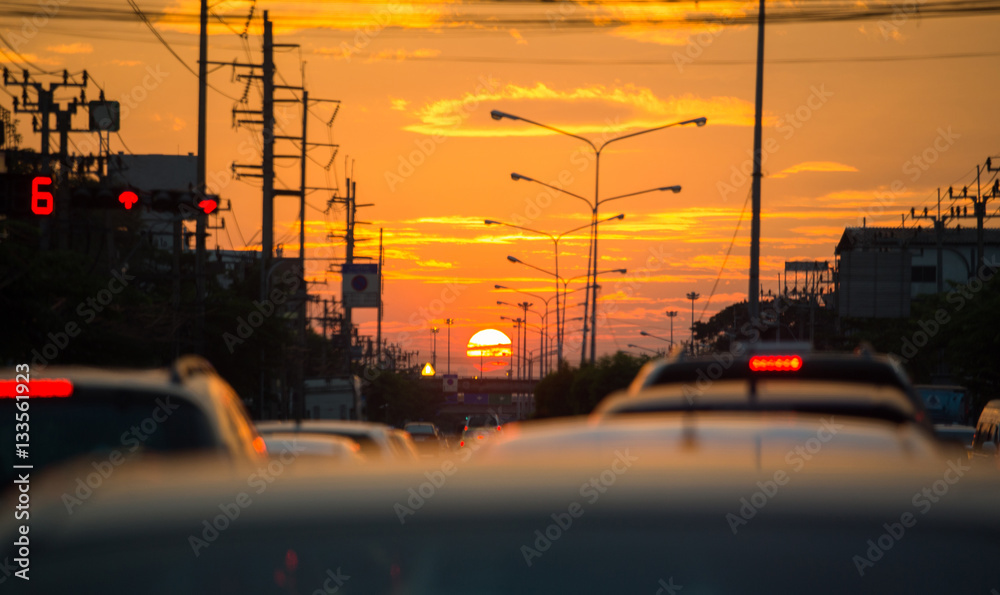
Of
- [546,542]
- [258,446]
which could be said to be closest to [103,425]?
[258,446]

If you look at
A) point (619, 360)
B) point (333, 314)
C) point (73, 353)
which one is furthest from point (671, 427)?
→ point (333, 314)

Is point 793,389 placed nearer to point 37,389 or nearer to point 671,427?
point 671,427

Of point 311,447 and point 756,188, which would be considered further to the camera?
point 756,188

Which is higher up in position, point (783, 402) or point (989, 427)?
point (783, 402)

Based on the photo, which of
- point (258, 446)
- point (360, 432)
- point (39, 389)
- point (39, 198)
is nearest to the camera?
point (39, 389)

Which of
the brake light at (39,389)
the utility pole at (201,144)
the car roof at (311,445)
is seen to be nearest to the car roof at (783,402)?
the brake light at (39,389)

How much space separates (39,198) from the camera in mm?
21109

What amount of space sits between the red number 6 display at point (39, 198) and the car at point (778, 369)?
48.9 ft

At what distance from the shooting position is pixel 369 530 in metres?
2.03

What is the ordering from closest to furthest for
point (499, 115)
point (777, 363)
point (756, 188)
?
point (777, 363)
point (756, 188)
point (499, 115)

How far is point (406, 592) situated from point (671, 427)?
107 inches

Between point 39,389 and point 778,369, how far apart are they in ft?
16.5

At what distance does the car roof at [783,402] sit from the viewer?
705 centimetres

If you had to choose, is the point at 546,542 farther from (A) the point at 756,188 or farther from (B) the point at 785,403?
(A) the point at 756,188
